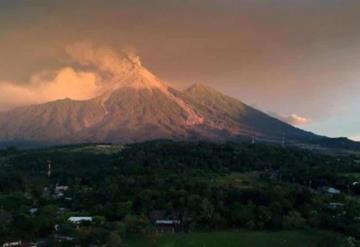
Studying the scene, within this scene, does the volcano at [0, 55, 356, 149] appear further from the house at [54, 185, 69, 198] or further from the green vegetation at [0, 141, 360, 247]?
the house at [54, 185, 69, 198]

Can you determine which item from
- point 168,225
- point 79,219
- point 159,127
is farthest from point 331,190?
point 159,127

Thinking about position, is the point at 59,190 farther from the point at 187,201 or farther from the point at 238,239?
the point at 238,239

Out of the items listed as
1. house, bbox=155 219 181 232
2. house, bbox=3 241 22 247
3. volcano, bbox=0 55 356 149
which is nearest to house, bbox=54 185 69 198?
house, bbox=155 219 181 232

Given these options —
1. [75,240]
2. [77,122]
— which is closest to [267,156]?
[75,240]

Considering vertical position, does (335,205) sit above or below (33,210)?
above

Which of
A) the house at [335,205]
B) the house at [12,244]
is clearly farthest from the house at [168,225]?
the house at [335,205]

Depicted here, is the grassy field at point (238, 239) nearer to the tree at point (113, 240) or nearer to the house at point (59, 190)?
the tree at point (113, 240)
